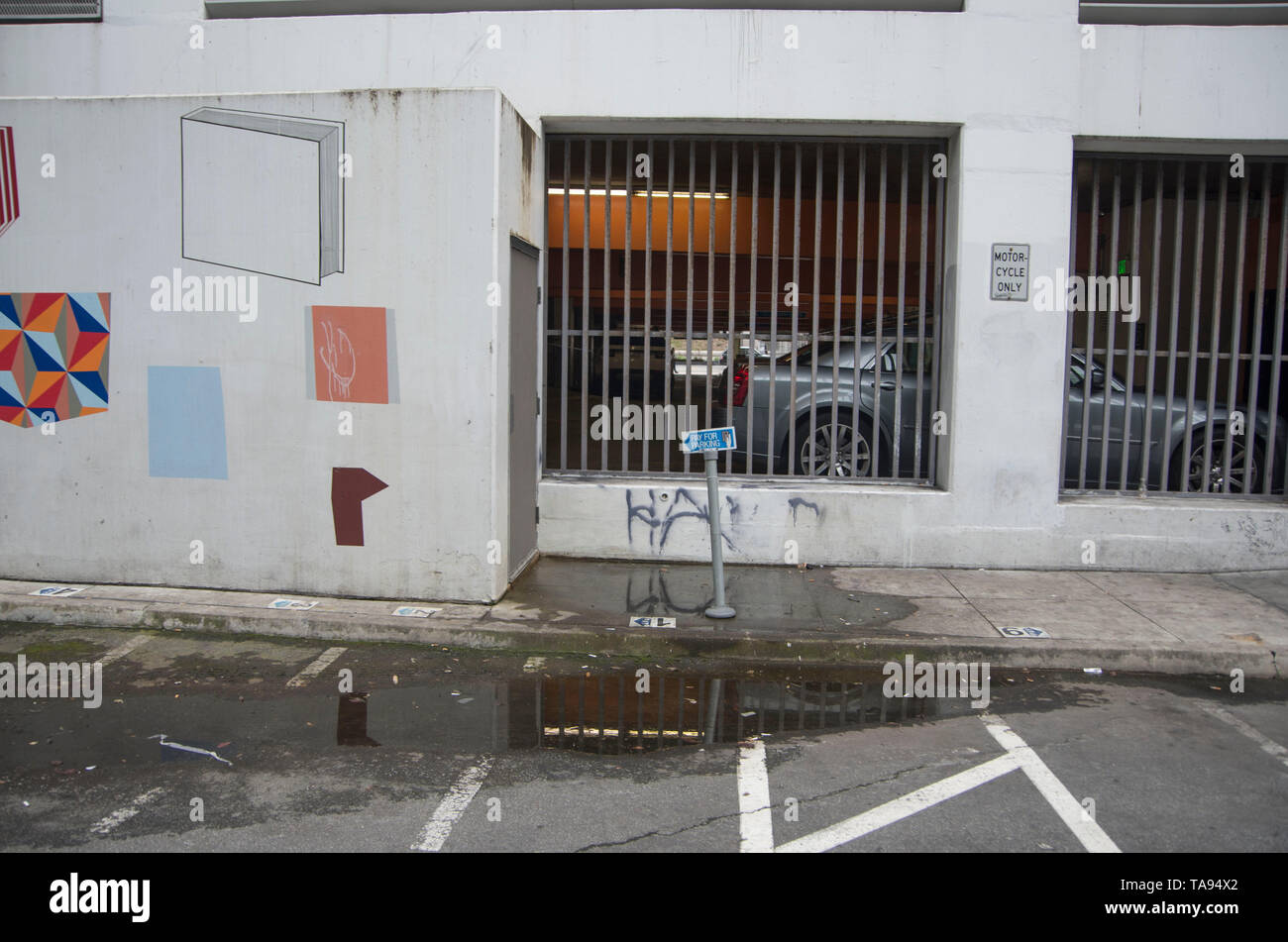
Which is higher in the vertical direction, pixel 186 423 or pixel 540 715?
pixel 186 423

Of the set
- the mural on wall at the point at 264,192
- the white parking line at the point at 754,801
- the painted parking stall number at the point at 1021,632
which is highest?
the mural on wall at the point at 264,192

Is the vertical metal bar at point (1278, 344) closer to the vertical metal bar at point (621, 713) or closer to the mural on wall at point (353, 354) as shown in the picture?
the vertical metal bar at point (621, 713)

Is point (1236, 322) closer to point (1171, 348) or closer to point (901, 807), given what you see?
point (1171, 348)

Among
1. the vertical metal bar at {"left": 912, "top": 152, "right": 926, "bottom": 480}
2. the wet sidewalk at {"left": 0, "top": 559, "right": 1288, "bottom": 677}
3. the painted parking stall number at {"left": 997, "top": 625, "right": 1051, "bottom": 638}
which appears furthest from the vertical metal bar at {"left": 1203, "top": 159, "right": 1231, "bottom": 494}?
the painted parking stall number at {"left": 997, "top": 625, "right": 1051, "bottom": 638}

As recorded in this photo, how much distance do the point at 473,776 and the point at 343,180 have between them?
427cm

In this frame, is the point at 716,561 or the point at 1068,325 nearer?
the point at 716,561

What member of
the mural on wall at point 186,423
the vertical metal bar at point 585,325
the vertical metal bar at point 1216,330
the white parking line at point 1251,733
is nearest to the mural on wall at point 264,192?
the mural on wall at point 186,423

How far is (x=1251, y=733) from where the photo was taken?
17.5 feet

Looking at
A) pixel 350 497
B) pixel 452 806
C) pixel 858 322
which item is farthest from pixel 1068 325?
pixel 452 806

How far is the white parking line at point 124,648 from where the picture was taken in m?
6.31

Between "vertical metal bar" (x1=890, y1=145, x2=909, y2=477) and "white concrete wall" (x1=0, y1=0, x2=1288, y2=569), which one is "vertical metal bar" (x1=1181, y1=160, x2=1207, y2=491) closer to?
"white concrete wall" (x1=0, y1=0, x2=1288, y2=569)

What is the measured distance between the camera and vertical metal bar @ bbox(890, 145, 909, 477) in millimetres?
8438

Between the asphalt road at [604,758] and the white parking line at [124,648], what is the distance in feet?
0.08

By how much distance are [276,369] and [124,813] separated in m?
3.68
